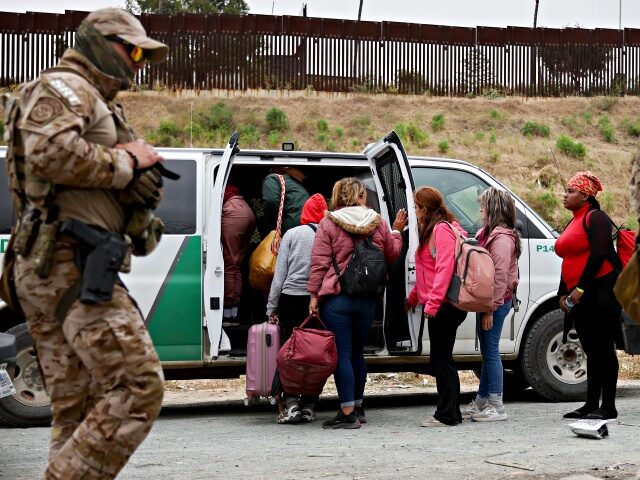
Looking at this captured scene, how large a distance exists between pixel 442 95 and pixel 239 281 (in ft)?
72.2

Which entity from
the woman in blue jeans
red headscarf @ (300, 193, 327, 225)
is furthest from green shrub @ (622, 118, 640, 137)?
red headscarf @ (300, 193, 327, 225)

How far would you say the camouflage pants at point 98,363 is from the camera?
4.10m

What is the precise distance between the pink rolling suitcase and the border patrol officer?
4143 mm

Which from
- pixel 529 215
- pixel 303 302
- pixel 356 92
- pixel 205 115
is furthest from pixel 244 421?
pixel 356 92

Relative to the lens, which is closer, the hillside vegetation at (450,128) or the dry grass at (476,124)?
the hillside vegetation at (450,128)

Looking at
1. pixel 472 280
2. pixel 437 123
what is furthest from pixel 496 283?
pixel 437 123

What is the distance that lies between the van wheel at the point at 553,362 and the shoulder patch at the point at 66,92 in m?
6.23

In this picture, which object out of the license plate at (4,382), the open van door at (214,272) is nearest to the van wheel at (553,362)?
the open van door at (214,272)

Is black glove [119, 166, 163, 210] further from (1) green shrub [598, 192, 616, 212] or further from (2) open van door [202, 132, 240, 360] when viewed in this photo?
(1) green shrub [598, 192, 616, 212]

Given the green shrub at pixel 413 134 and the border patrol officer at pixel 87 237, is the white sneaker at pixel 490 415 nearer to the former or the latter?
the border patrol officer at pixel 87 237

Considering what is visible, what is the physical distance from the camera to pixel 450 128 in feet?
92.9

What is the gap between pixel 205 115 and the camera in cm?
2738

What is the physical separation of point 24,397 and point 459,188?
3940mm

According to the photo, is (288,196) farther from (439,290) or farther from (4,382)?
(4,382)
